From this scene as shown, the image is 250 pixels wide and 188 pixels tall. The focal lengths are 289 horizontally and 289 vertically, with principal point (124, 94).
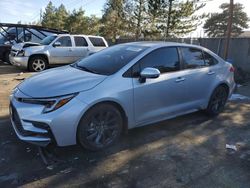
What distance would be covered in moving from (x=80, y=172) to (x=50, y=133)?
62cm

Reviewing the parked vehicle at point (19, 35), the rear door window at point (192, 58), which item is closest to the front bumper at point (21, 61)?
the parked vehicle at point (19, 35)

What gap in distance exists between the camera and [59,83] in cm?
402

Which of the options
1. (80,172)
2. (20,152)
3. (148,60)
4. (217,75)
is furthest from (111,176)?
(217,75)

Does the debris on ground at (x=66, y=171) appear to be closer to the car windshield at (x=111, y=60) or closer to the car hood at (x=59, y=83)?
the car hood at (x=59, y=83)

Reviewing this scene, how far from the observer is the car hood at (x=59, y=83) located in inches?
150

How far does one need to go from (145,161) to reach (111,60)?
175 centimetres

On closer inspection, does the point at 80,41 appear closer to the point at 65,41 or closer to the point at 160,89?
the point at 65,41

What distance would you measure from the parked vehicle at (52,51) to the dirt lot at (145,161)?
285 inches

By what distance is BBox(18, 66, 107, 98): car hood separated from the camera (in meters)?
3.82

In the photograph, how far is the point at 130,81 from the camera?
4316 millimetres

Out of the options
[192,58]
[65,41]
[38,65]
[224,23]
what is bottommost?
[224,23]

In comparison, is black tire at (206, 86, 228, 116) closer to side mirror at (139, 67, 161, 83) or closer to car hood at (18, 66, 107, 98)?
side mirror at (139, 67, 161, 83)

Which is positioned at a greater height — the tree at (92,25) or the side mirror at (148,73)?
Result: the side mirror at (148,73)

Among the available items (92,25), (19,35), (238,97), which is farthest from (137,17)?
(238,97)
